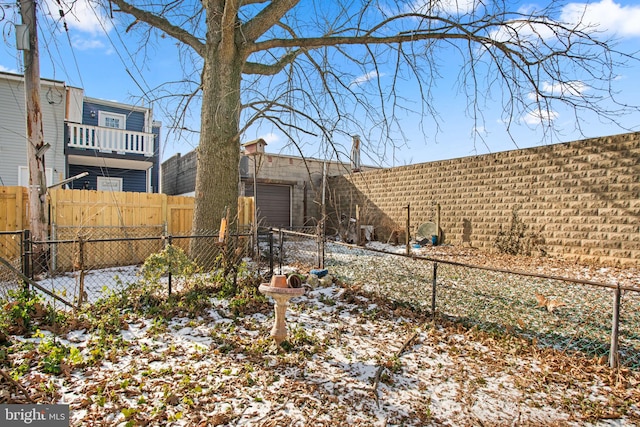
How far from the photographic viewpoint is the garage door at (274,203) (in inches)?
610

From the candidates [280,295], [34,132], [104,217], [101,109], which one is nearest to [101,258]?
[104,217]

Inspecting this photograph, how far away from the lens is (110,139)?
1255 cm

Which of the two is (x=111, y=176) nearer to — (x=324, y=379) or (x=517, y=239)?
(x=324, y=379)

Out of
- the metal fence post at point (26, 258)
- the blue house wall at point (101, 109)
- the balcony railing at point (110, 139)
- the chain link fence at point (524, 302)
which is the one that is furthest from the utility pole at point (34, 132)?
the blue house wall at point (101, 109)

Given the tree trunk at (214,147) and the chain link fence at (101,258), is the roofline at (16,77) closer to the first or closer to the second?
the chain link fence at (101,258)

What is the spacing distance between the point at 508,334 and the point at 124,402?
399 centimetres

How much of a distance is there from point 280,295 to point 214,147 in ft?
12.1

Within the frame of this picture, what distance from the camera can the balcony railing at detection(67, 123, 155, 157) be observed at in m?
12.0

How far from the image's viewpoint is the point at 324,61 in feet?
23.2

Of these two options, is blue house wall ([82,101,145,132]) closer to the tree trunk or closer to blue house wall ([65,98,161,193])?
blue house wall ([65,98,161,193])

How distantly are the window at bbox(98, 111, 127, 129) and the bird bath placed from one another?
14362 mm

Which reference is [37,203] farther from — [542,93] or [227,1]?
[542,93]

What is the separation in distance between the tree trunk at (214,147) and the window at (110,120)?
1071cm

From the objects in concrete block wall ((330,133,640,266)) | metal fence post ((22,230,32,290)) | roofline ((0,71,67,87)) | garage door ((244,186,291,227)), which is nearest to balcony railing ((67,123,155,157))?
roofline ((0,71,67,87))
